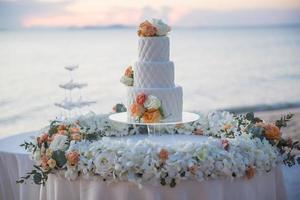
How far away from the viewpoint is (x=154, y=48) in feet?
11.3

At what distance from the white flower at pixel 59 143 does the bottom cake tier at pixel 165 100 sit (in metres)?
0.41

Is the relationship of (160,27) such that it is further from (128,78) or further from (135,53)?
(135,53)

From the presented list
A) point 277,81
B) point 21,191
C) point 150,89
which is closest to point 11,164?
point 21,191

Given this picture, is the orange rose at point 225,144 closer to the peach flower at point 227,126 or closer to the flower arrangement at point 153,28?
the peach flower at point 227,126

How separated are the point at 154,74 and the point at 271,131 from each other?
2.35 feet

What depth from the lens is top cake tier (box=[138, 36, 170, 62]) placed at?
3.46 meters

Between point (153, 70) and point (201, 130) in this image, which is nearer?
point (153, 70)

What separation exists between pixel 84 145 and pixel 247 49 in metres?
23.8

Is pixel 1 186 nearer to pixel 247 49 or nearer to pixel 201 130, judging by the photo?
pixel 201 130

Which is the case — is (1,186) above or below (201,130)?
below

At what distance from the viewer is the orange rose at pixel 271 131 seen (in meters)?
3.38

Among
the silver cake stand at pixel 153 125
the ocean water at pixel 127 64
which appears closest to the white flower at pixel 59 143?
the silver cake stand at pixel 153 125

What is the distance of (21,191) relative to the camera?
3.75 metres

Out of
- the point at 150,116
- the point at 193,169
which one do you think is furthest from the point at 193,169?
the point at 150,116
